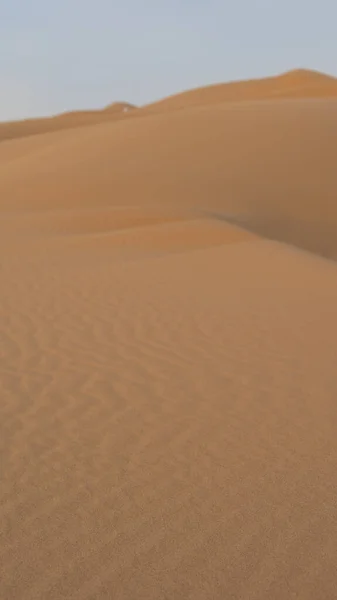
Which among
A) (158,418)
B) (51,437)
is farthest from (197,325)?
(51,437)

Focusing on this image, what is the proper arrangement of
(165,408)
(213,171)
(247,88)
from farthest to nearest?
(247,88) < (213,171) < (165,408)

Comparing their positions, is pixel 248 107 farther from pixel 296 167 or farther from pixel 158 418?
pixel 158 418

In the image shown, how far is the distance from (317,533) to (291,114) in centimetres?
1700

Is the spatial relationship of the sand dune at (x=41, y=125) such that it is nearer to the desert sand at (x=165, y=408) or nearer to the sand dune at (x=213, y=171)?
Result: the sand dune at (x=213, y=171)

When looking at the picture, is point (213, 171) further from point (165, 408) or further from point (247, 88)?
point (247, 88)

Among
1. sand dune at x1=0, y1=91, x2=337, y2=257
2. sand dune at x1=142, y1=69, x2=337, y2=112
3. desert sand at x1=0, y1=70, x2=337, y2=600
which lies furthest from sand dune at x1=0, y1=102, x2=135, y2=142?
desert sand at x1=0, y1=70, x2=337, y2=600

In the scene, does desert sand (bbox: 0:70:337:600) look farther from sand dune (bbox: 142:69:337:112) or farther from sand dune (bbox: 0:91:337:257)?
sand dune (bbox: 142:69:337:112)

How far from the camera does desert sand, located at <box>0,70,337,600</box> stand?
3.26 meters

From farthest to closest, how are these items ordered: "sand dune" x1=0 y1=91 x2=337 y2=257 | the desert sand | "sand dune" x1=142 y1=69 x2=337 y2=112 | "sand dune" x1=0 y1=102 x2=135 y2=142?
"sand dune" x1=142 y1=69 x2=337 y2=112, "sand dune" x1=0 y1=102 x2=135 y2=142, "sand dune" x1=0 y1=91 x2=337 y2=257, the desert sand

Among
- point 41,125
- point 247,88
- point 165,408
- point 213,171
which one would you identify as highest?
point 247,88

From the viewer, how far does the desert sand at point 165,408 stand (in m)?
3.26

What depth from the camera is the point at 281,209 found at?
557 inches

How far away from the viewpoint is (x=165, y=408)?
16.0ft

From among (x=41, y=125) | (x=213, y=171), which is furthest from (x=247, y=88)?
(x=213, y=171)
